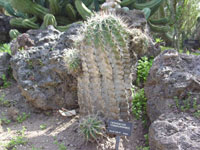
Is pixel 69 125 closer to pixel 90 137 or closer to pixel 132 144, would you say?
pixel 90 137

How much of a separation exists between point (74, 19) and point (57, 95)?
5453 millimetres

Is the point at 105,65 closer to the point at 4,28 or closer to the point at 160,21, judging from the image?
the point at 160,21

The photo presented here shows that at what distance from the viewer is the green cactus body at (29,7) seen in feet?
26.9

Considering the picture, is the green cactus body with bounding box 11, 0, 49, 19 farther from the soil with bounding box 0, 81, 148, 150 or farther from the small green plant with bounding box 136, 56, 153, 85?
the small green plant with bounding box 136, 56, 153, 85

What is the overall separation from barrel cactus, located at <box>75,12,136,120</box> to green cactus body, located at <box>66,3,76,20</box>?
5557mm

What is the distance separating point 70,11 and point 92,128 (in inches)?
261

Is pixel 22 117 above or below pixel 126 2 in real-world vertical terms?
below

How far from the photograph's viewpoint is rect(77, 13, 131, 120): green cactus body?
2.98m

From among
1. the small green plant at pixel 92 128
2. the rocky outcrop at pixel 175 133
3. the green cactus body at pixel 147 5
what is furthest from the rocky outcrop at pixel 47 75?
the green cactus body at pixel 147 5

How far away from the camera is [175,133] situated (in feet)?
8.91

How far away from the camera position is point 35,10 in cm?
844

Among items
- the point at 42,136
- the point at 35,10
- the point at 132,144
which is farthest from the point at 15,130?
the point at 35,10

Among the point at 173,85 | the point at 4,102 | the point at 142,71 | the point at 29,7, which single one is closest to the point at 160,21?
the point at 142,71

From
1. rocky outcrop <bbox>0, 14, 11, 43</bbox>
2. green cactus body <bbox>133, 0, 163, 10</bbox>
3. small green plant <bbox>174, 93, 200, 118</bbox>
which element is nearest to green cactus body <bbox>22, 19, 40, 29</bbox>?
rocky outcrop <bbox>0, 14, 11, 43</bbox>
